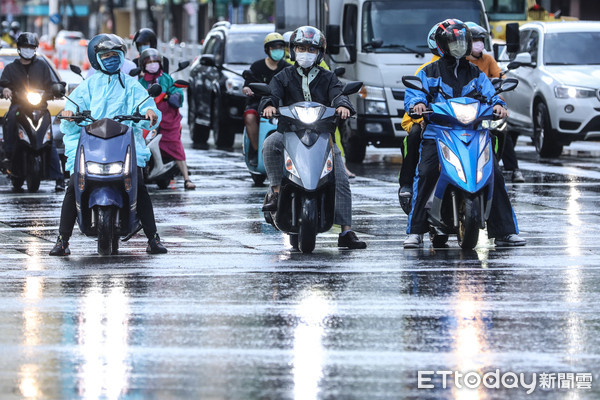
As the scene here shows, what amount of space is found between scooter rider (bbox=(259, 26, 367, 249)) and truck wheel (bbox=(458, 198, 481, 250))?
0.77 m

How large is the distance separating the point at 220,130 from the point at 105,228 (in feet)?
45.0

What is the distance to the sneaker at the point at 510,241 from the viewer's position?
1160 centimetres

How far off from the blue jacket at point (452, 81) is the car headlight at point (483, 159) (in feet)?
1.29

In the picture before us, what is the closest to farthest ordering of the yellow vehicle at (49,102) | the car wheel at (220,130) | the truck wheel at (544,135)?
the yellow vehicle at (49,102)
the truck wheel at (544,135)
the car wheel at (220,130)

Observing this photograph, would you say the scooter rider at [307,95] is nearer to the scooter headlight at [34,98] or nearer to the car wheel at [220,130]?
the scooter headlight at [34,98]

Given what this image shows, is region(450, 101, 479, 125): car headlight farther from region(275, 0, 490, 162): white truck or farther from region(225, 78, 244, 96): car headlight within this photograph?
region(225, 78, 244, 96): car headlight

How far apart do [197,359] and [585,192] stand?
33.0 feet

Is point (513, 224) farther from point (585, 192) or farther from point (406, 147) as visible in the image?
point (585, 192)

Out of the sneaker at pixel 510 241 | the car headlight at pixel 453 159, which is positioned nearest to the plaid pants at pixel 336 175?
the car headlight at pixel 453 159

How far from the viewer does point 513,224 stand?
11547mm

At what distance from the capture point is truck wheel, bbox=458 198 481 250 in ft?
35.9

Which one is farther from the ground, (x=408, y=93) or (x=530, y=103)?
(x=408, y=93)

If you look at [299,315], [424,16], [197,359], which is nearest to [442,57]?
[299,315]

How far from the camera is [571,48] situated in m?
22.6
